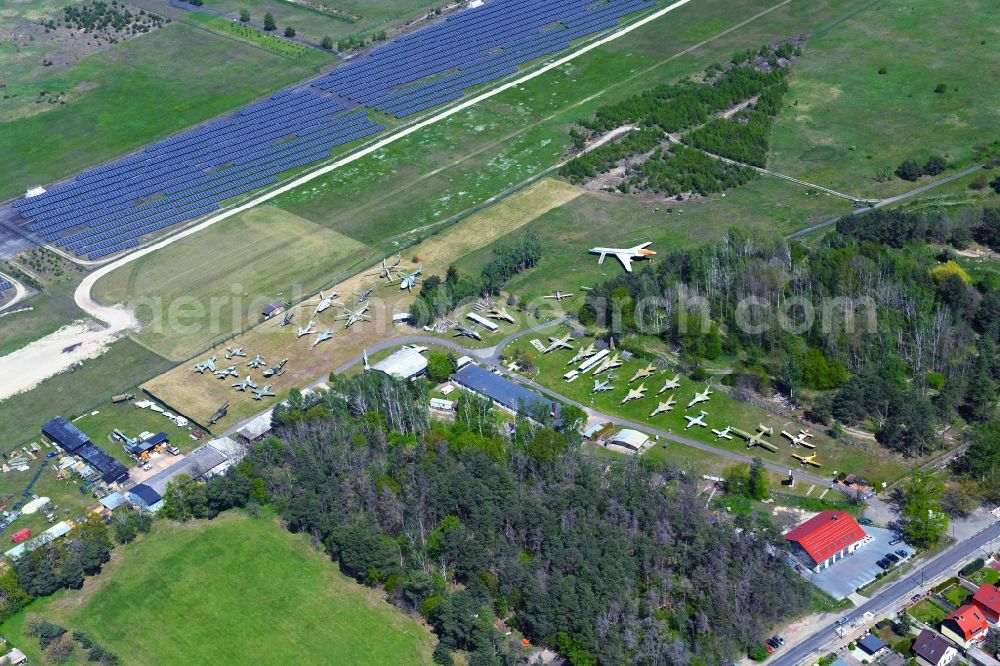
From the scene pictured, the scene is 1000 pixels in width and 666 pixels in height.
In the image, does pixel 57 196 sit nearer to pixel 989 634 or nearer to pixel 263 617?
pixel 263 617

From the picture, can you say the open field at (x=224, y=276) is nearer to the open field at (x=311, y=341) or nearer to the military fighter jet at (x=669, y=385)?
the open field at (x=311, y=341)

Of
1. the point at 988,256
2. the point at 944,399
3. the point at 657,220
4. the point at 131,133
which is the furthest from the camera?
the point at 131,133

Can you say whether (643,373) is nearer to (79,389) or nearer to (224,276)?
(224,276)

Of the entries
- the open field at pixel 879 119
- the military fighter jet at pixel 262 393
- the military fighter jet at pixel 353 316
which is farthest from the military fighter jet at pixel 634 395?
the open field at pixel 879 119

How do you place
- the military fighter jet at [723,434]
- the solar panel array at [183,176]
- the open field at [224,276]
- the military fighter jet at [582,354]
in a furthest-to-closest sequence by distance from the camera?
the solar panel array at [183,176]
the open field at [224,276]
the military fighter jet at [582,354]
the military fighter jet at [723,434]

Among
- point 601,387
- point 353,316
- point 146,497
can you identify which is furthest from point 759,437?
point 146,497

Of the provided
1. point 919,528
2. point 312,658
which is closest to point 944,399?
point 919,528
